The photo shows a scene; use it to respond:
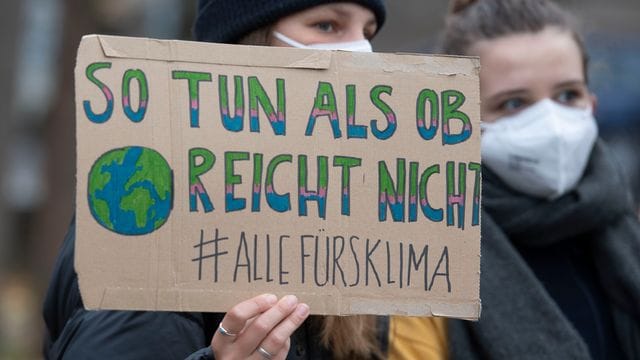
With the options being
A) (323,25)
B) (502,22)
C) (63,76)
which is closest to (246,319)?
(323,25)

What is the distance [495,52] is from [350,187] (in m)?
0.97

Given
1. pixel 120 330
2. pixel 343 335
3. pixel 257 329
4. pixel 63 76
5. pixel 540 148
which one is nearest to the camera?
pixel 257 329

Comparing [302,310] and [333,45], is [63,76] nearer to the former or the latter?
[333,45]

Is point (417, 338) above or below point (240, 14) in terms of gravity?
below

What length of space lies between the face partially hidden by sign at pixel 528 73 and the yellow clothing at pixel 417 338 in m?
0.64

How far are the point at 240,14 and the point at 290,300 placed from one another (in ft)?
2.47

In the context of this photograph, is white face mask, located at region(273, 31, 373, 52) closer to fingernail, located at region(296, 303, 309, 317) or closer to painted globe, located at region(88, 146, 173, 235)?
painted globe, located at region(88, 146, 173, 235)

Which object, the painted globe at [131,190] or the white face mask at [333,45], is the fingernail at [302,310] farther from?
the white face mask at [333,45]

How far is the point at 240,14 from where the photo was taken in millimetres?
2629

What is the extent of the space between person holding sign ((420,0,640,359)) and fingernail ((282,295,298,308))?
0.78 m

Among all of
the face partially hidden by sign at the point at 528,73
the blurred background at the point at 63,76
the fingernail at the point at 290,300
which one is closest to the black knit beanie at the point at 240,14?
the face partially hidden by sign at the point at 528,73

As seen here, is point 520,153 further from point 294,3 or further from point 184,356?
point 184,356

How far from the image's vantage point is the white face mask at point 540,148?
3.01 metres

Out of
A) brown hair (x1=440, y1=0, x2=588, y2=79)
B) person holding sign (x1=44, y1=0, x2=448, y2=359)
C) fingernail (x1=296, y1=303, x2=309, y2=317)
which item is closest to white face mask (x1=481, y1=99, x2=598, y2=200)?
brown hair (x1=440, y1=0, x2=588, y2=79)
